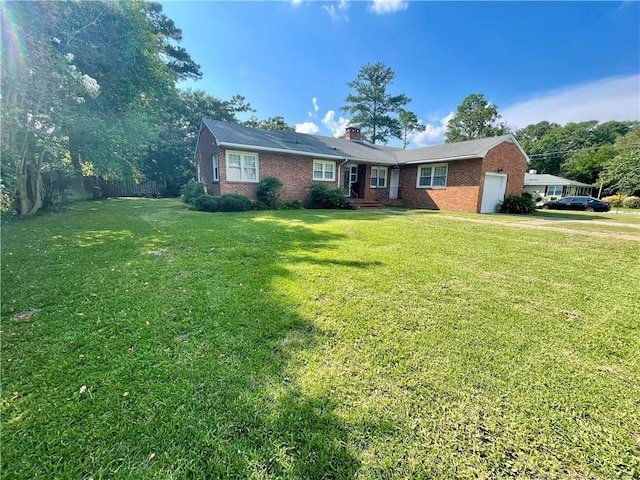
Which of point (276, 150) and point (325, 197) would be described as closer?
point (276, 150)

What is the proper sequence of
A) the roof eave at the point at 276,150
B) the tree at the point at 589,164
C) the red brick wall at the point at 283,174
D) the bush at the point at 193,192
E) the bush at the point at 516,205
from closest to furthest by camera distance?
1. the roof eave at the point at 276,150
2. the red brick wall at the point at 283,174
3. the bush at the point at 193,192
4. the bush at the point at 516,205
5. the tree at the point at 589,164

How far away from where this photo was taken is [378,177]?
19.0m

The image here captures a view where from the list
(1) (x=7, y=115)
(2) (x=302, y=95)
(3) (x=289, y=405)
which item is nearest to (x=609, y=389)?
(3) (x=289, y=405)

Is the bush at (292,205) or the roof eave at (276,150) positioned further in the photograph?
the bush at (292,205)

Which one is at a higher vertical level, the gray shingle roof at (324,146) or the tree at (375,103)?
the tree at (375,103)

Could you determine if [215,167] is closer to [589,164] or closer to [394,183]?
[394,183]

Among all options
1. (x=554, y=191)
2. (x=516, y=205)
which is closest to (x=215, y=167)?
(x=516, y=205)

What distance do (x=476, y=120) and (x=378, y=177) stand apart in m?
31.7

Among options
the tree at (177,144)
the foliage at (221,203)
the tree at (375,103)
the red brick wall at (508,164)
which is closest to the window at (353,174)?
the red brick wall at (508,164)

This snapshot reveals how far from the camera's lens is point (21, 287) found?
3.66 metres

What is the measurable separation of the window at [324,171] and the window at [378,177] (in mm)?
3287

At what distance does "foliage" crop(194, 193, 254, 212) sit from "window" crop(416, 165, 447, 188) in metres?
11.4

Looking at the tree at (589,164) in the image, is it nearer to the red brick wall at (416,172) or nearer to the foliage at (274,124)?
the red brick wall at (416,172)

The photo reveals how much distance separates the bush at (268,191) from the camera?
14031 millimetres
